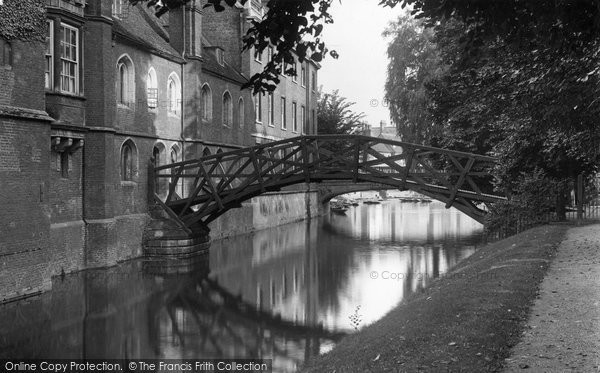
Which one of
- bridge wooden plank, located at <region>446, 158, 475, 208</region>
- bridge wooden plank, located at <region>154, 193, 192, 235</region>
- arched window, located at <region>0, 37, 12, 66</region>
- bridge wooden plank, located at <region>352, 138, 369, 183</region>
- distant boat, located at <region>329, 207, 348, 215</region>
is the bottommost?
distant boat, located at <region>329, 207, 348, 215</region>

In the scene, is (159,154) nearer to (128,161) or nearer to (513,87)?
(128,161)

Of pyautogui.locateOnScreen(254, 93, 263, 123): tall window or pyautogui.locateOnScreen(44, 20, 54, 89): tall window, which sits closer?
pyautogui.locateOnScreen(44, 20, 54, 89): tall window

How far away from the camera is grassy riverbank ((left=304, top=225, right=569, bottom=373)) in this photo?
21.7ft

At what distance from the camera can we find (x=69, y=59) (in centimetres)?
1828

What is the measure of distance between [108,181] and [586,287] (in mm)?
14469

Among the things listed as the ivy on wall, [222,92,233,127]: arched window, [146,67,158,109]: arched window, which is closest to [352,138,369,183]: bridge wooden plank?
[146,67,158,109]: arched window

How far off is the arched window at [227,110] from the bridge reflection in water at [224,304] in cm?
650

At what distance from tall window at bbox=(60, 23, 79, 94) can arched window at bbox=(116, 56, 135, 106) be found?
2.77 metres

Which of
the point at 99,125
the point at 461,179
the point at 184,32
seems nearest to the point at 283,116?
the point at 184,32

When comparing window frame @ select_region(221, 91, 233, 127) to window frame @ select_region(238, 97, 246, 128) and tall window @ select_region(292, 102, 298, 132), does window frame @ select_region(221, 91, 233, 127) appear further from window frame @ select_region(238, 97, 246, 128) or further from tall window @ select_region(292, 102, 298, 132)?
tall window @ select_region(292, 102, 298, 132)

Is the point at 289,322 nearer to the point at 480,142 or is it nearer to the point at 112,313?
the point at 112,313

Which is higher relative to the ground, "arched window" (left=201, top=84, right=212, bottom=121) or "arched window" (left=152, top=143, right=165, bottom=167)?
"arched window" (left=201, top=84, right=212, bottom=121)

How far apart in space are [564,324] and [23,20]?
12.8 metres

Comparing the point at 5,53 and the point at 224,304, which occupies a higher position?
the point at 5,53
